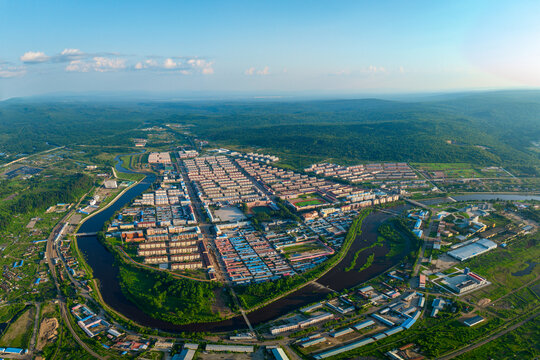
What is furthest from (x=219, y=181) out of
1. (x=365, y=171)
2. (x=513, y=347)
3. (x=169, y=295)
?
(x=513, y=347)

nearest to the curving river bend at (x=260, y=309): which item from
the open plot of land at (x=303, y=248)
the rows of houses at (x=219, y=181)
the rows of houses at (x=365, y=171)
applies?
the open plot of land at (x=303, y=248)

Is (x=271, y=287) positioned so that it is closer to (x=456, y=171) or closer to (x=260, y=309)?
(x=260, y=309)

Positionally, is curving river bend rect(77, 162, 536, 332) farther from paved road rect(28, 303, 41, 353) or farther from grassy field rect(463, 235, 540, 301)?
grassy field rect(463, 235, 540, 301)

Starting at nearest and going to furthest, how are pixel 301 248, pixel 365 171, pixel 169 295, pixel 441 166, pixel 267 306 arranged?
pixel 267 306
pixel 169 295
pixel 301 248
pixel 365 171
pixel 441 166

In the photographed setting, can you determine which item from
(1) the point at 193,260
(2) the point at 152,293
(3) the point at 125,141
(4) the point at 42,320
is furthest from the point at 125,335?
(3) the point at 125,141

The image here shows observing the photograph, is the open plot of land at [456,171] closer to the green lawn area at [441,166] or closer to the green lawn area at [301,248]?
the green lawn area at [441,166]
